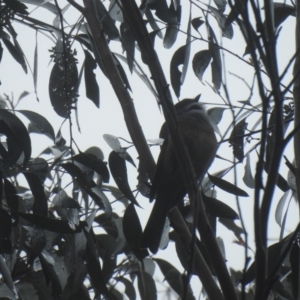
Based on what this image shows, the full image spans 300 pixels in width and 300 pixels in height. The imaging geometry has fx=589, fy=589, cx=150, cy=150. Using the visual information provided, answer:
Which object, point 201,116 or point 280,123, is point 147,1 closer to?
point 201,116

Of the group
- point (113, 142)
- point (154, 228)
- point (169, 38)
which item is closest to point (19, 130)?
point (113, 142)

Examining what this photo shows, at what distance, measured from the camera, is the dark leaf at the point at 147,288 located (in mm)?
2645

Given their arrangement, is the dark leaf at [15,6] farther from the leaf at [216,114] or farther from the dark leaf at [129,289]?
the dark leaf at [129,289]

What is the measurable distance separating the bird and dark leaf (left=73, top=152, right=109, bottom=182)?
20 centimetres

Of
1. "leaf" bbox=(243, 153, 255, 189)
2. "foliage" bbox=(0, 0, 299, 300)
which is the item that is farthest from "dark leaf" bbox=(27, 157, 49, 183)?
"leaf" bbox=(243, 153, 255, 189)

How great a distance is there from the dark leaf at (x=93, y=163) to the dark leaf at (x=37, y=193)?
202 mm

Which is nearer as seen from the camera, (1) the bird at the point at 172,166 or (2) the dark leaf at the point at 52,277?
(2) the dark leaf at the point at 52,277

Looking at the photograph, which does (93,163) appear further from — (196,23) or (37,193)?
(196,23)

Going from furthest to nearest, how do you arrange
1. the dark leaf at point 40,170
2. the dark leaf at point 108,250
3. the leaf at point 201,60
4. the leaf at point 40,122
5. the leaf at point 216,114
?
1. the leaf at point 216,114
2. the dark leaf at point 108,250
3. the leaf at point 201,60
4. the leaf at point 40,122
5. the dark leaf at point 40,170

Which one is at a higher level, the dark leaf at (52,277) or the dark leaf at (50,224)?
the dark leaf at (50,224)

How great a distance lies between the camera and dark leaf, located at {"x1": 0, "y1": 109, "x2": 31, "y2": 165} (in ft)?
7.45

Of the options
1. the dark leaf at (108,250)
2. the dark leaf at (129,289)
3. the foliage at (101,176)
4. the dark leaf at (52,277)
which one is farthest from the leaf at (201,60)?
the dark leaf at (129,289)

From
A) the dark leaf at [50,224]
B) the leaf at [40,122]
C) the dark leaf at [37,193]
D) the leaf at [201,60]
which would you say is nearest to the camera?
the dark leaf at [50,224]

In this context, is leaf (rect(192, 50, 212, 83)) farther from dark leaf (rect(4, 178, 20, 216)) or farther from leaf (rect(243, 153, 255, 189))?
dark leaf (rect(4, 178, 20, 216))
